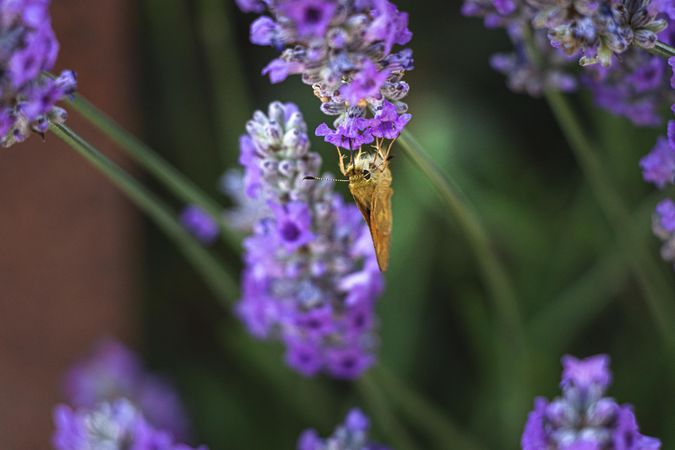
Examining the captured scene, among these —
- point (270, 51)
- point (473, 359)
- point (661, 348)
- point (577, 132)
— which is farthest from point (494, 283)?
point (270, 51)

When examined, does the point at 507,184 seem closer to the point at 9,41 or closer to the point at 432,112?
the point at 432,112

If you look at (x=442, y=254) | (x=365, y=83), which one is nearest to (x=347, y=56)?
(x=365, y=83)

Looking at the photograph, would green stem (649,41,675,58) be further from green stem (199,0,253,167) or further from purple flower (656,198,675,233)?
green stem (199,0,253,167)

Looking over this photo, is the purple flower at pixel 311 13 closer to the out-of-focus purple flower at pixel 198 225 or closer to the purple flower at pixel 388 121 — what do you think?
the purple flower at pixel 388 121

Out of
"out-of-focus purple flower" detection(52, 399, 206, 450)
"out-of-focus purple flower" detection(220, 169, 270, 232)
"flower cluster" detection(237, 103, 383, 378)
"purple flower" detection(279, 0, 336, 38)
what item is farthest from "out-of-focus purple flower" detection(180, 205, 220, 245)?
"purple flower" detection(279, 0, 336, 38)

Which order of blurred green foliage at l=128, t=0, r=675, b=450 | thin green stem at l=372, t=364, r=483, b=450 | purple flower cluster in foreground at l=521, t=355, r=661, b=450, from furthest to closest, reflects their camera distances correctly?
blurred green foliage at l=128, t=0, r=675, b=450
thin green stem at l=372, t=364, r=483, b=450
purple flower cluster in foreground at l=521, t=355, r=661, b=450

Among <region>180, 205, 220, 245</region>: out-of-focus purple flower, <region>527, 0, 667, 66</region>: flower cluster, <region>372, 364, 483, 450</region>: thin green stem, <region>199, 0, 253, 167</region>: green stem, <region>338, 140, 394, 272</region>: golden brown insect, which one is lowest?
<region>338, 140, 394, 272</region>: golden brown insect

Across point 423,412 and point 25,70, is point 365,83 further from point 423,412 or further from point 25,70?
point 423,412
